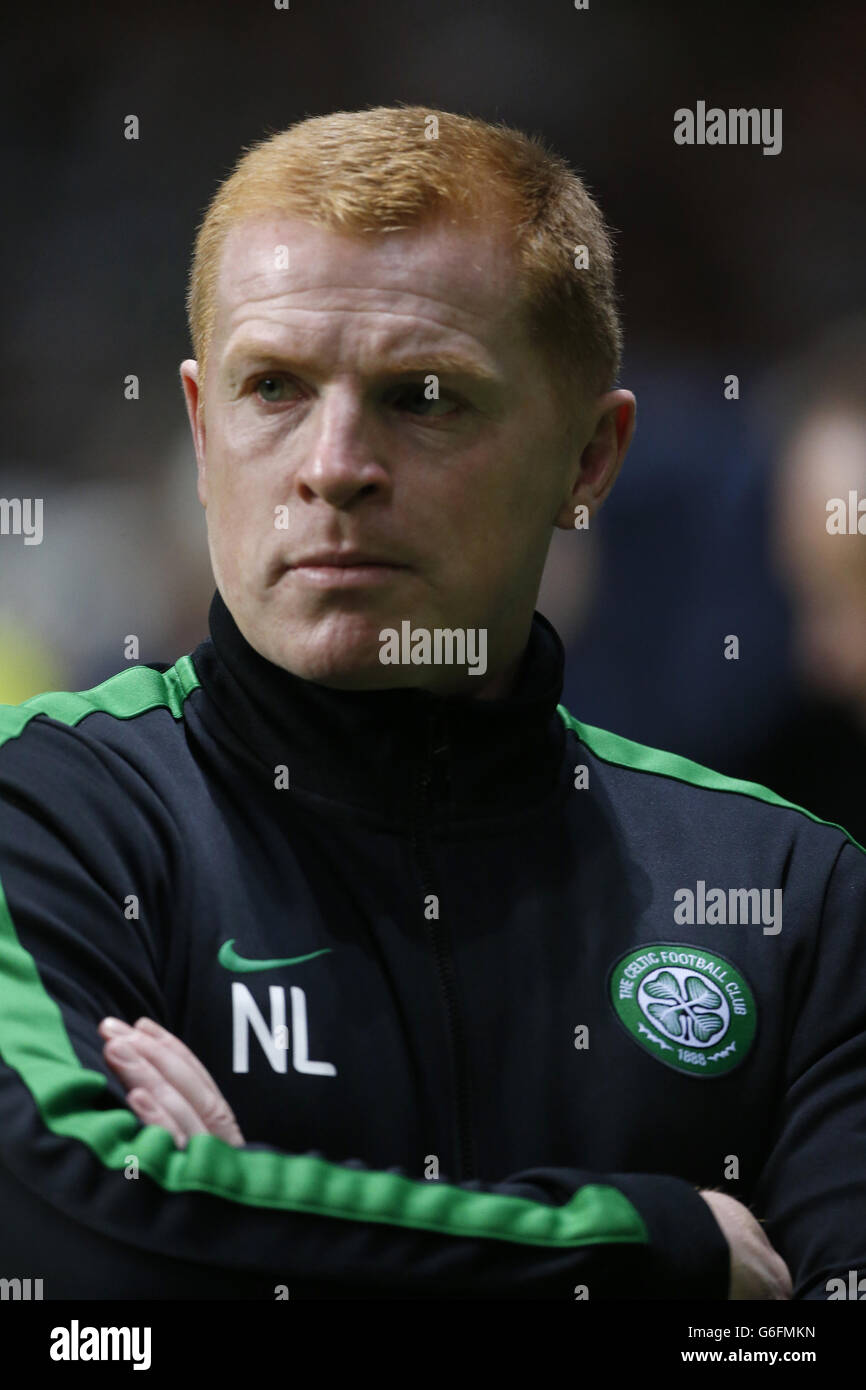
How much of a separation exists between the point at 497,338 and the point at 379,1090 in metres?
0.65

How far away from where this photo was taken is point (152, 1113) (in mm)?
1229

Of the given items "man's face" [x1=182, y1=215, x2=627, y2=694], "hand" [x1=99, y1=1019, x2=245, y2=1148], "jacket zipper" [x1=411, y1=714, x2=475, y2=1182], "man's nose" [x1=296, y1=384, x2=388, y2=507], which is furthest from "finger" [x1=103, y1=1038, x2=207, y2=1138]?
"man's nose" [x1=296, y1=384, x2=388, y2=507]

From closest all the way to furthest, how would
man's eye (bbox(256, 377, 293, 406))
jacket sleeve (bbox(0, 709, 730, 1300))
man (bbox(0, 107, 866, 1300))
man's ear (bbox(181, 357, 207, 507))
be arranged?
jacket sleeve (bbox(0, 709, 730, 1300)), man (bbox(0, 107, 866, 1300)), man's eye (bbox(256, 377, 293, 406)), man's ear (bbox(181, 357, 207, 507))

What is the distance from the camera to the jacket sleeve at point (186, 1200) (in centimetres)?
119

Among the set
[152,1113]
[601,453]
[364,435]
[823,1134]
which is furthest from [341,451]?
[823,1134]

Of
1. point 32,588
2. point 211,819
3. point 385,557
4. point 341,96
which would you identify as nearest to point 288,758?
point 211,819

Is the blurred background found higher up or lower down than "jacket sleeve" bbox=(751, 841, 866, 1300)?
higher up

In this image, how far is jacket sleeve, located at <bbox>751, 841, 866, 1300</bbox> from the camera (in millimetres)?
1377

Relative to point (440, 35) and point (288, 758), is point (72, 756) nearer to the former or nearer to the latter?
point (288, 758)

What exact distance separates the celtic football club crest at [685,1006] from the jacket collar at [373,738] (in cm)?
19

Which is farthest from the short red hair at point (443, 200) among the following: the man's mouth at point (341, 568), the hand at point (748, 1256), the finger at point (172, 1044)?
the hand at point (748, 1256)

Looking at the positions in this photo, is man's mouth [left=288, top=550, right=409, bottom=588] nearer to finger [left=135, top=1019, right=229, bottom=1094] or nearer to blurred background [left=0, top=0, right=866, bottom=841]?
blurred background [left=0, top=0, right=866, bottom=841]

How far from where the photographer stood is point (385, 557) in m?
1.41

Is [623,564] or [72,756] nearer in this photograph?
[72,756]
